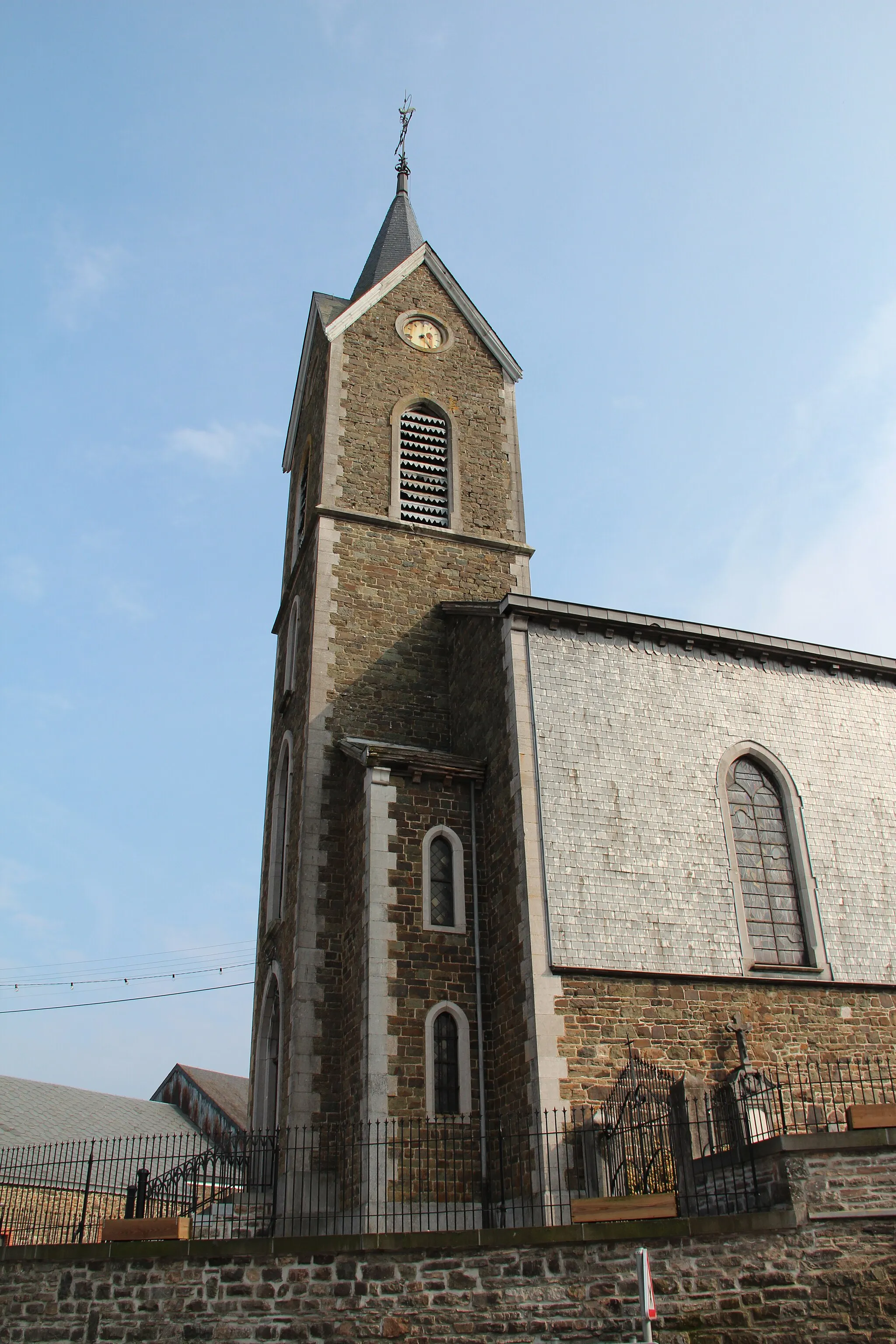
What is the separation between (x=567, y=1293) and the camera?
971cm

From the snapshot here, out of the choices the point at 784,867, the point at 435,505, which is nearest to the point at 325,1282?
the point at 784,867

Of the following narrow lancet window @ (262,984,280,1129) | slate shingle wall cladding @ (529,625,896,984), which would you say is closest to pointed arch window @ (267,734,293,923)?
narrow lancet window @ (262,984,280,1129)

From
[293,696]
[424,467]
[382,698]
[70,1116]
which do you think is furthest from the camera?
[70,1116]

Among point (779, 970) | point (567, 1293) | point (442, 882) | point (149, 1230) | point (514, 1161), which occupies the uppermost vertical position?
point (442, 882)

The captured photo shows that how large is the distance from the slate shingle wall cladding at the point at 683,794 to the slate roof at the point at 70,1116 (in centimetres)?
1894

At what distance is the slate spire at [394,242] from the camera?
26.3 metres

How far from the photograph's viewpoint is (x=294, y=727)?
2000 centimetres

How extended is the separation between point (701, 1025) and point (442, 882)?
162 inches

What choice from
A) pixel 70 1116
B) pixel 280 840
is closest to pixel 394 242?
pixel 280 840

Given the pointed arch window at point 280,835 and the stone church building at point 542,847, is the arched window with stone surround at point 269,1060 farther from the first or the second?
the pointed arch window at point 280,835

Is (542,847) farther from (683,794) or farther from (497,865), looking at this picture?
(683,794)

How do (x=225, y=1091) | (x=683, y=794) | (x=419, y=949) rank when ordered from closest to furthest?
1. (x=419, y=949)
2. (x=683, y=794)
3. (x=225, y=1091)

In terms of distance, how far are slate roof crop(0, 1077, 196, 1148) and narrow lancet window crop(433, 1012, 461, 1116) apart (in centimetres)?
1704

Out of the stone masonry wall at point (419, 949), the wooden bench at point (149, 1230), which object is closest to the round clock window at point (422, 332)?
the stone masonry wall at point (419, 949)
